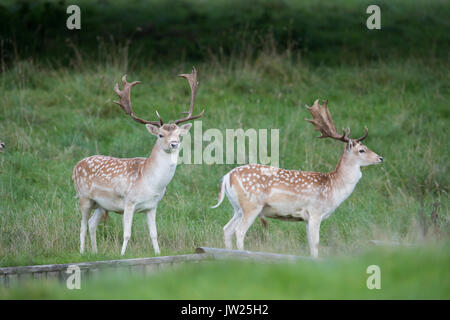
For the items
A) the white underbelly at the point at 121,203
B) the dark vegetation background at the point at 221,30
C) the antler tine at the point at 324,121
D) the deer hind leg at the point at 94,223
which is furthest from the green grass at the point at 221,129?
the antler tine at the point at 324,121

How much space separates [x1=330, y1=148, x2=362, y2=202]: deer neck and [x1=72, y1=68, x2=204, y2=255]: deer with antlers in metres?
1.74

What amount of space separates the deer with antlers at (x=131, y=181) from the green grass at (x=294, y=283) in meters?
2.70

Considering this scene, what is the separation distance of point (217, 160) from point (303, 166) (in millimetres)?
1295

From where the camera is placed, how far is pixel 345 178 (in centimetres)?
894

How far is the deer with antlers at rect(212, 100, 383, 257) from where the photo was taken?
856cm

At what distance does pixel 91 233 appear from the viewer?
8.82 m

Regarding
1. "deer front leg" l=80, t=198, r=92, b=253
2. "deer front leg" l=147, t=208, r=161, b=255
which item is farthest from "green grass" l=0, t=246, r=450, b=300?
"deer front leg" l=80, t=198, r=92, b=253

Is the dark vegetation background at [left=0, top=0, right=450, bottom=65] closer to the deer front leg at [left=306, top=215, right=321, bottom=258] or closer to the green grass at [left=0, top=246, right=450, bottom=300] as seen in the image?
the deer front leg at [left=306, top=215, right=321, bottom=258]

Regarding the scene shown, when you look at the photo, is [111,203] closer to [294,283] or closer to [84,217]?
[84,217]

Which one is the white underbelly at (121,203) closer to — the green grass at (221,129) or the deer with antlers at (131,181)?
the deer with antlers at (131,181)

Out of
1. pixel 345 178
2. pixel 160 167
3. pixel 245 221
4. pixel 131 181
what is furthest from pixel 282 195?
pixel 131 181

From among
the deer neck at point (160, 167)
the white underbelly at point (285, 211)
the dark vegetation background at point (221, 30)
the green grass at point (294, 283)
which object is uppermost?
the dark vegetation background at point (221, 30)

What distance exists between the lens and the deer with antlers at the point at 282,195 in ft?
28.1

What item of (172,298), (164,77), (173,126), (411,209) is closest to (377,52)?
(164,77)
